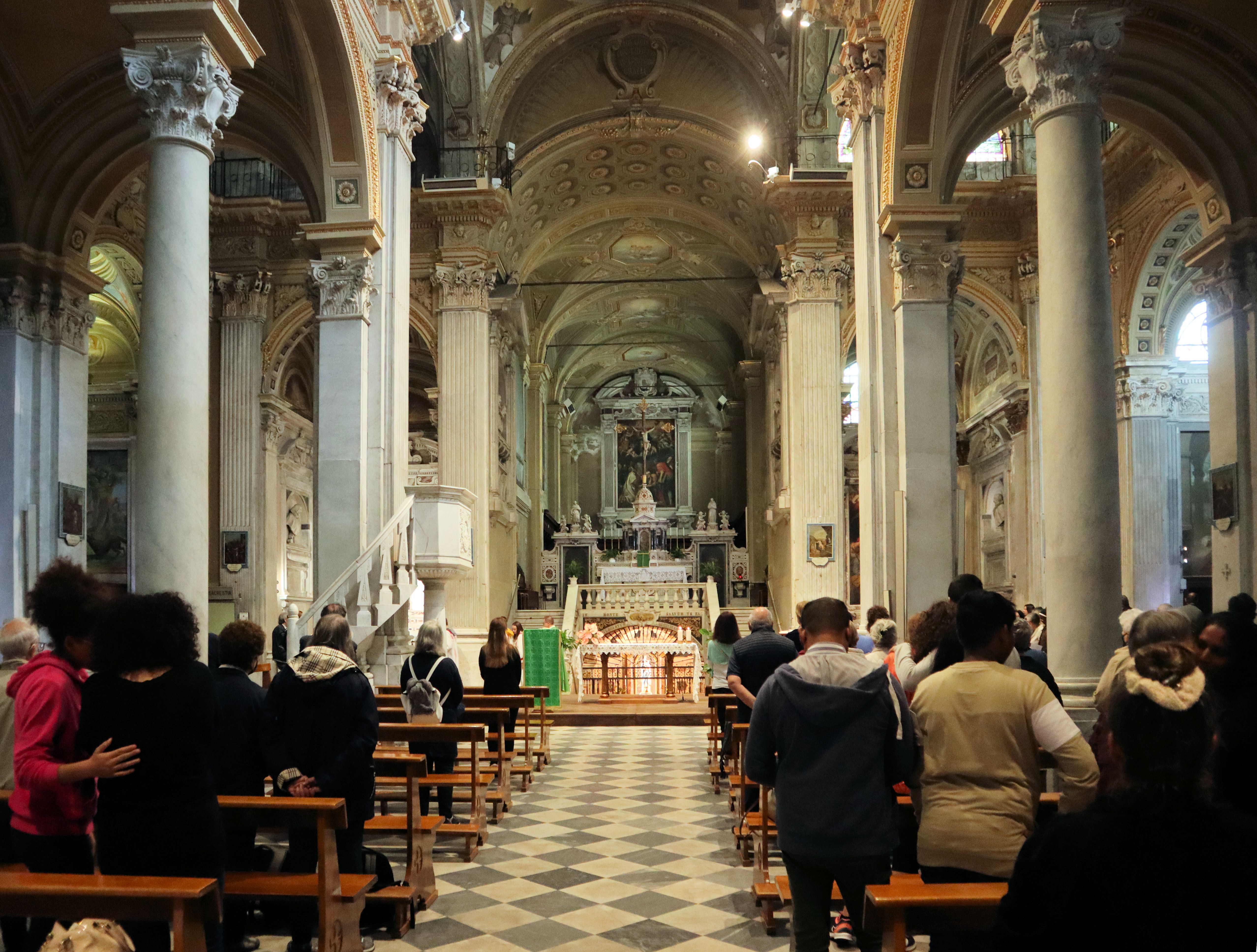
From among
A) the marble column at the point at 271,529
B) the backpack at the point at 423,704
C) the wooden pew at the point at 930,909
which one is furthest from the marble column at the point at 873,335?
the marble column at the point at 271,529

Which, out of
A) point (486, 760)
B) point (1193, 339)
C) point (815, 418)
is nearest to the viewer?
point (486, 760)

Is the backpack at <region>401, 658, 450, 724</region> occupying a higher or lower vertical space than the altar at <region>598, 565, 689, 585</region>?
lower

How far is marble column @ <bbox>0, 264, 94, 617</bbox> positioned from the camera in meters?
11.5

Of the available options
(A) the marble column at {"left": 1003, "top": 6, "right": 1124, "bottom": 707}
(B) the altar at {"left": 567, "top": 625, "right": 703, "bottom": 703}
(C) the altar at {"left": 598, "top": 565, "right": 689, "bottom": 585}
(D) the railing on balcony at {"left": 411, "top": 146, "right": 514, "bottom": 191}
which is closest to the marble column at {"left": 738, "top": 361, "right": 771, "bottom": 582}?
(C) the altar at {"left": 598, "top": 565, "right": 689, "bottom": 585}

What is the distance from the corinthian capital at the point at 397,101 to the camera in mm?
11578

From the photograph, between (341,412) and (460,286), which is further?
(460,286)

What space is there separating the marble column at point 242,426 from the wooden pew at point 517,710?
7997mm

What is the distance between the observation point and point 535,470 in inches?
1253

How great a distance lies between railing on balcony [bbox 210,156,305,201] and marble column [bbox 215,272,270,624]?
1549mm

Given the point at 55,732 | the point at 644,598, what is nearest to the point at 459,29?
the point at 55,732

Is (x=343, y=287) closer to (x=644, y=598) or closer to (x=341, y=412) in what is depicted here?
(x=341, y=412)

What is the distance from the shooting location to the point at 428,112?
71.4 feet

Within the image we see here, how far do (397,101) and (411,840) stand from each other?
8.53m

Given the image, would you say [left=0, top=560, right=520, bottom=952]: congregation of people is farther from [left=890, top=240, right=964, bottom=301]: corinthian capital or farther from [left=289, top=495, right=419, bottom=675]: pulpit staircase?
[left=890, top=240, right=964, bottom=301]: corinthian capital
